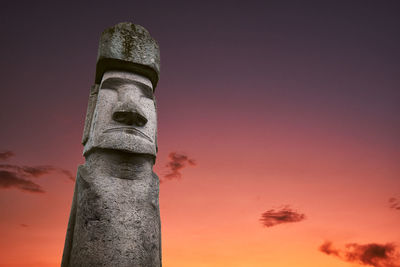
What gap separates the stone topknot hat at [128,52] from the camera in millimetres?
6637

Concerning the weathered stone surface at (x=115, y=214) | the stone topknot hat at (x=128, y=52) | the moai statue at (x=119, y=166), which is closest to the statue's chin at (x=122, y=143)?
Answer: the moai statue at (x=119, y=166)

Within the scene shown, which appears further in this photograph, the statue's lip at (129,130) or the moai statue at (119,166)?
the statue's lip at (129,130)

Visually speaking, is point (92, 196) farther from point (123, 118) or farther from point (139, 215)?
point (123, 118)

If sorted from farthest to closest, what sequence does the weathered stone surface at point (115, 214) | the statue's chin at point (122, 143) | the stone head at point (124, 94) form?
the stone head at point (124, 94) → the statue's chin at point (122, 143) → the weathered stone surface at point (115, 214)

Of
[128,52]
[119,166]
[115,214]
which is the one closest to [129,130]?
[119,166]

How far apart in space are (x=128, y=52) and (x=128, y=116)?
1379 mm

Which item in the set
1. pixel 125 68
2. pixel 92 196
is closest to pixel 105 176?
pixel 92 196

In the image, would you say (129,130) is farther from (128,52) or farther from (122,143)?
(128,52)

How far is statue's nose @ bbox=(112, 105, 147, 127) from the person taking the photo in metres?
6.00

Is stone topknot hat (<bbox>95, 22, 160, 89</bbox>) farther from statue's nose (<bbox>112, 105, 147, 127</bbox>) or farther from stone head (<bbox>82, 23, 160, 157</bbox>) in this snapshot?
statue's nose (<bbox>112, 105, 147, 127</bbox>)

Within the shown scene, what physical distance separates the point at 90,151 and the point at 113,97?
3.33 ft

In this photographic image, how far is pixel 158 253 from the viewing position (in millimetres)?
5621

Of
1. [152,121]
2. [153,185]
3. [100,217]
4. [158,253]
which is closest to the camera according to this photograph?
[100,217]

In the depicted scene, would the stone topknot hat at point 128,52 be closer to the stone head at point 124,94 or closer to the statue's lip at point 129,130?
the stone head at point 124,94
